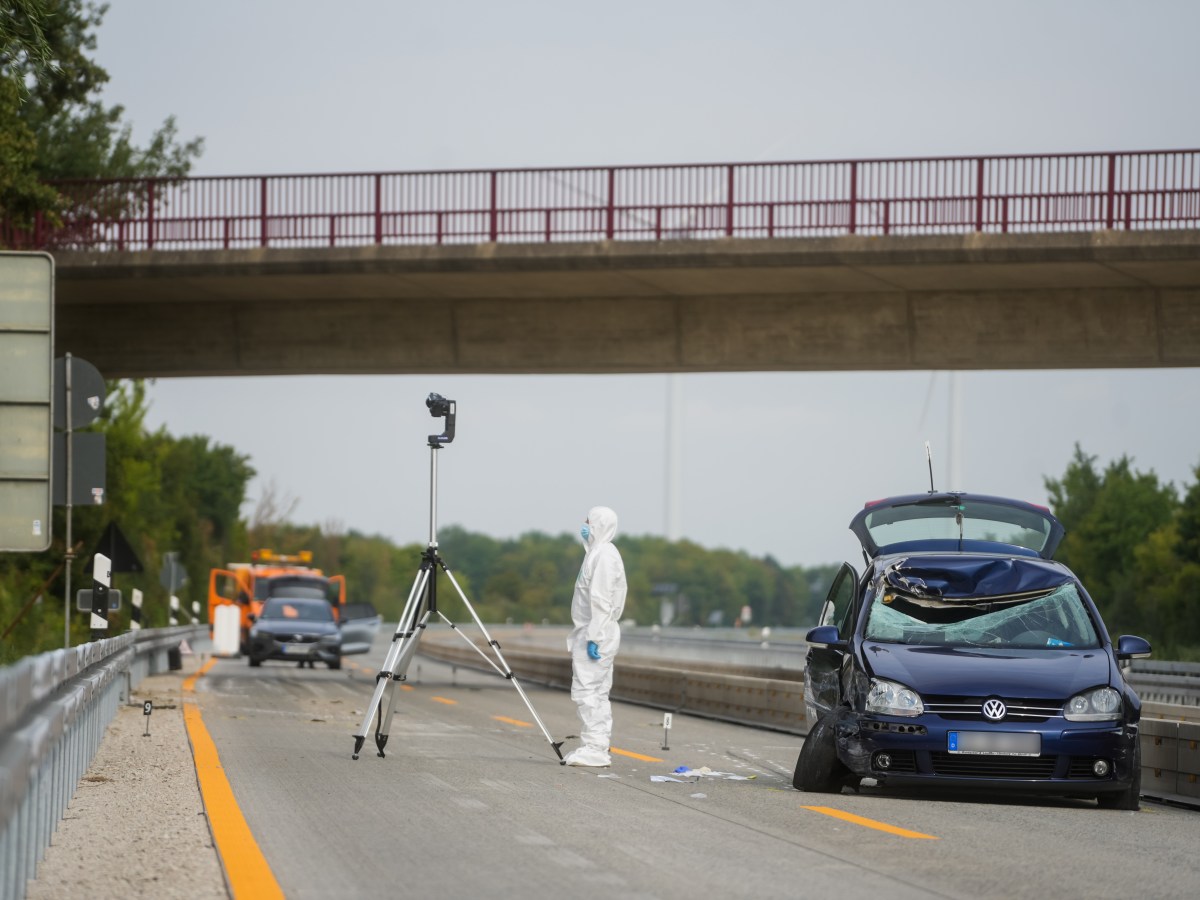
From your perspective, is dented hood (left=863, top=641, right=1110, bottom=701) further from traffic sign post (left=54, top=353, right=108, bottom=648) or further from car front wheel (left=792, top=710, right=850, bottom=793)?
traffic sign post (left=54, top=353, right=108, bottom=648)

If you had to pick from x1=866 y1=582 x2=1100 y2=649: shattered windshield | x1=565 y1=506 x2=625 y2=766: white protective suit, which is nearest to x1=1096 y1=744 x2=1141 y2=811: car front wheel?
x1=866 y1=582 x2=1100 y2=649: shattered windshield

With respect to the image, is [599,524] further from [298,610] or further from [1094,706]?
[298,610]

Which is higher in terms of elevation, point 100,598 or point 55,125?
point 55,125

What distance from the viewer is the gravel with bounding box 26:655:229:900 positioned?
26.4 ft

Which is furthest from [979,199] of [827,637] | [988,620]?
[827,637]

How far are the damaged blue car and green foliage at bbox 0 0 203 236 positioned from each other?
7.36m

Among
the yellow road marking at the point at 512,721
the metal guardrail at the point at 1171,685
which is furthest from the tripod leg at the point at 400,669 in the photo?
the metal guardrail at the point at 1171,685

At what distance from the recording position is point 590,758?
1420cm

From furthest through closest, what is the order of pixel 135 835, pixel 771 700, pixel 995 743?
pixel 771 700, pixel 995 743, pixel 135 835

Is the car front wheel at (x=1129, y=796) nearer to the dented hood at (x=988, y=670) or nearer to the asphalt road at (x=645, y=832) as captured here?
the asphalt road at (x=645, y=832)

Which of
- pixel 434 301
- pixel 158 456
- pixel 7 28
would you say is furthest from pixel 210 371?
pixel 158 456

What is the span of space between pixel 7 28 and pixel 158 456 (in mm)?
64216

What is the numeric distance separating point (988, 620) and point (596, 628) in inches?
109

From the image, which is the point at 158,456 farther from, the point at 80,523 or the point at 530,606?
the point at 530,606
